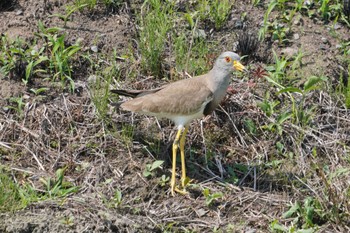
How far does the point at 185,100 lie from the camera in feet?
22.5

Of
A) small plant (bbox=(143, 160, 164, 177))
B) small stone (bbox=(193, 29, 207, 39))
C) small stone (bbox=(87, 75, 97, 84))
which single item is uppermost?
small stone (bbox=(193, 29, 207, 39))

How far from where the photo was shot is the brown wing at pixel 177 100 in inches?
270

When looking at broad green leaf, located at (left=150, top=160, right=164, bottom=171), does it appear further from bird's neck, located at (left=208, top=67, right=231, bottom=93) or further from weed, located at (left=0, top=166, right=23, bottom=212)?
weed, located at (left=0, top=166, right=23, bottom=212)

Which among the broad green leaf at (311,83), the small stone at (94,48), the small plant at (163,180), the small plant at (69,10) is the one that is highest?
the small plant at (69,10)

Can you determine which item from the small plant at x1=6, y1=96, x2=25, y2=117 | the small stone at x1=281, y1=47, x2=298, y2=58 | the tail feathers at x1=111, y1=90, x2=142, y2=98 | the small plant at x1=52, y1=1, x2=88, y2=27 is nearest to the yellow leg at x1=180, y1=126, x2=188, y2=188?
the tail feathers at x1=111, y1=90, x2=142, y2=98

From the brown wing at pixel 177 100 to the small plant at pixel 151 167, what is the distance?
443 millimetres

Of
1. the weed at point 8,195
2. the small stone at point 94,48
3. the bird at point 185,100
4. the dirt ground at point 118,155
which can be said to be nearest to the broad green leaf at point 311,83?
the dirt ground at point 118,155

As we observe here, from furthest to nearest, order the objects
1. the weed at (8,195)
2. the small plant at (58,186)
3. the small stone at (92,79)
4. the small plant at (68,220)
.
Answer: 1. the small stone at (92,79)
2. the small plant at (58,186)
3. the weed at (8,195)
4. the small plant at (68,220)

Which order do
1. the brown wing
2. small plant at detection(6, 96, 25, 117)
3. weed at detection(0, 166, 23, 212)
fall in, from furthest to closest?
small plant at detection(6, 96, 25, 117) < the brown wing < weed at detection(0, 166, 23, 212)

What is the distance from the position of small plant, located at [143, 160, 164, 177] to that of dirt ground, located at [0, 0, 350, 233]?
0.17 ft

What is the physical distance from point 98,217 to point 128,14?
2872 mm

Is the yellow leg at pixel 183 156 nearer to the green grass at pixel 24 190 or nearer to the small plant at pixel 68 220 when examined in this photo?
the green grass at pixel 24 190

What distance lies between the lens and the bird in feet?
22.5

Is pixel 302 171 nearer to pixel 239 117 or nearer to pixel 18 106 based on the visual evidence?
pixel 239 117
